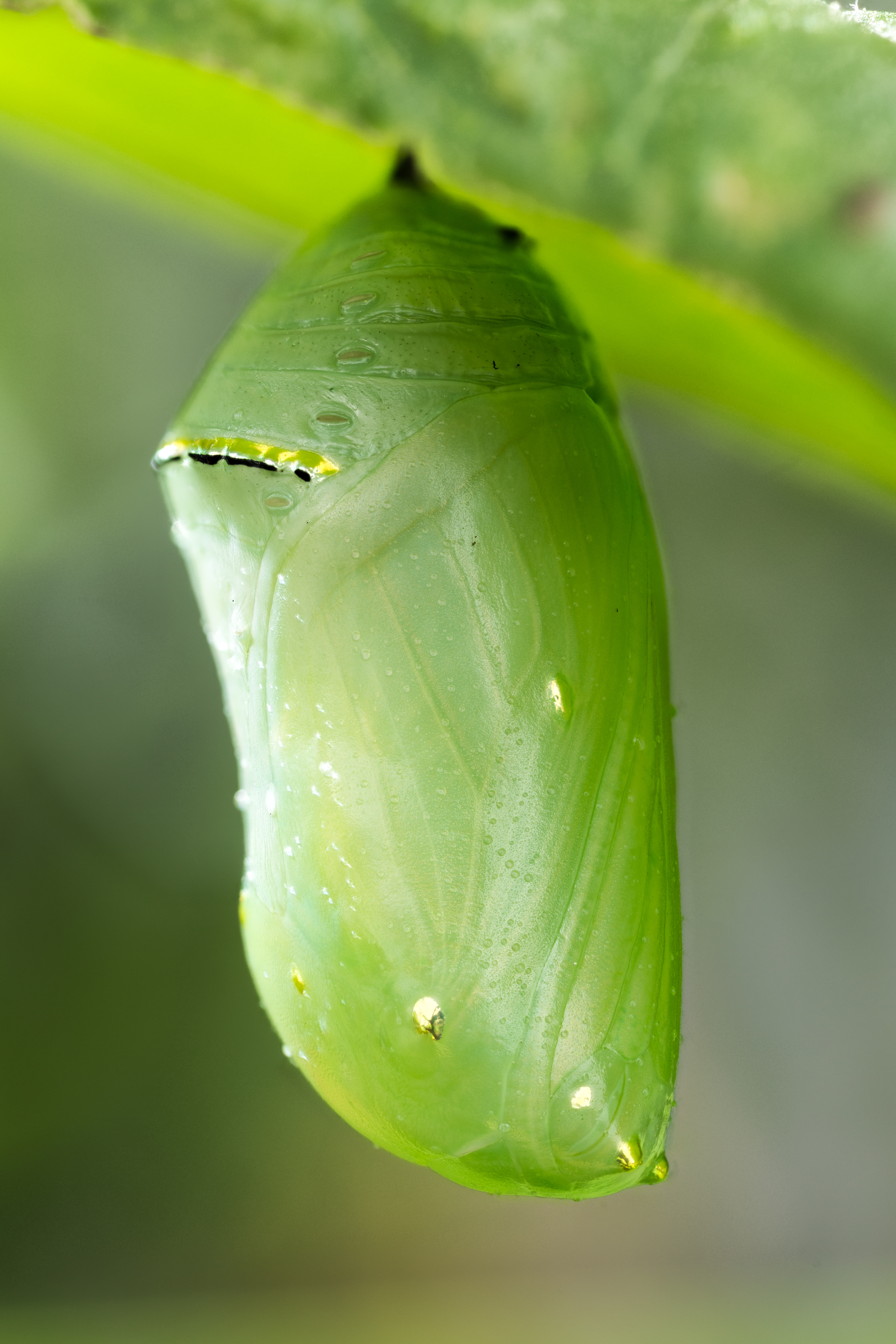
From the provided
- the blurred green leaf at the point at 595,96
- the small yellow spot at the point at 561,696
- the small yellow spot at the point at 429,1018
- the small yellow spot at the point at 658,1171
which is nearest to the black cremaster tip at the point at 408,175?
the blurred green leaf at the point at 595,96

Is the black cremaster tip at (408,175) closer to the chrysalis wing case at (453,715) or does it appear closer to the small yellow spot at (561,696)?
the chrysalis wing case at (453,715)

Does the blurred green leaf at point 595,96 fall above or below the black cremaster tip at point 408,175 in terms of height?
below

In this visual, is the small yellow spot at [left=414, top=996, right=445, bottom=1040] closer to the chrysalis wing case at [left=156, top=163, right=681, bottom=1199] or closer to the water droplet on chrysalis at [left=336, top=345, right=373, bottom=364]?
the chrysalis wing case at [left=156, top=163, right=681, bottom=1199]

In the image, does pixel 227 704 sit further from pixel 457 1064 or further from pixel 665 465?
pixel 665 465

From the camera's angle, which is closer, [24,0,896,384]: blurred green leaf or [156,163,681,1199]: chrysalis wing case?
[24,0,896,384]: blurred green leaf

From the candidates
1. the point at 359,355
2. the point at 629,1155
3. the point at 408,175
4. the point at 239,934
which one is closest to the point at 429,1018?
the point at 629,1155

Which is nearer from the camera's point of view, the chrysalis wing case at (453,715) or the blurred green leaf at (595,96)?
the blurred green leaf at (595,96)

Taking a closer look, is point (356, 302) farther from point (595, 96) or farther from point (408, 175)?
point (595, 96)

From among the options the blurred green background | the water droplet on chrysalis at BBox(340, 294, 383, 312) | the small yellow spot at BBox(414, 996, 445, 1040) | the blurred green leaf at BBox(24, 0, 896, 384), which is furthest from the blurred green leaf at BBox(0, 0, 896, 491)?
the blurred green background
